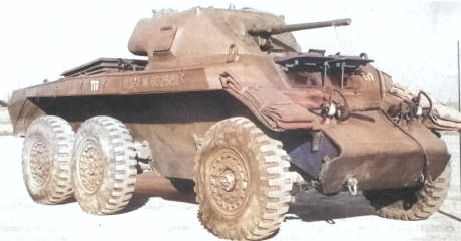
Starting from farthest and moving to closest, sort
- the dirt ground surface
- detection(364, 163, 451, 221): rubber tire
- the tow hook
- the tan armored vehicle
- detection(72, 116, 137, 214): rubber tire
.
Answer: detection(72, 116, 137, 214): rubber tire → detection(364, 163, 451, 221): rubber tire → the dirt ground surface → the tow hook → the tan armored vehicle

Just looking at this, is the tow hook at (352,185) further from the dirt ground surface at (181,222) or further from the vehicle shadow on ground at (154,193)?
the vehicle shadow on ground at (154,193)

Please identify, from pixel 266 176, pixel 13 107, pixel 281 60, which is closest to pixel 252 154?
pixel 266 176

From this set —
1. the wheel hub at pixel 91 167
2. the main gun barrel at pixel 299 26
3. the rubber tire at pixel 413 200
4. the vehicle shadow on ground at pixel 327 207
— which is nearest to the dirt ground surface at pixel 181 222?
the vehicle shadow on ground at pixel 327 207

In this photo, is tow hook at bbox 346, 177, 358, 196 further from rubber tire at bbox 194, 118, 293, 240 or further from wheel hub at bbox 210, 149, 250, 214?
wheel hub at bbox 210, 149, 250, 214

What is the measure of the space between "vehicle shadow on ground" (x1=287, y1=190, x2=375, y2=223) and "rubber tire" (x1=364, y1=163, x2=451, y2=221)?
1.12 feet

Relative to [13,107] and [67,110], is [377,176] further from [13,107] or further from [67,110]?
[13,107]

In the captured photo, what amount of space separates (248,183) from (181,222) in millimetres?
1751

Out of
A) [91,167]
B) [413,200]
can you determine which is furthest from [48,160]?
[413,200]

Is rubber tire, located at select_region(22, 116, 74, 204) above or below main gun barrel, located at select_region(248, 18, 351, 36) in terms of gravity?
below

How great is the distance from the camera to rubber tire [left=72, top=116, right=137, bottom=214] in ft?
31.8

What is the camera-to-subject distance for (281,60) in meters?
8.58

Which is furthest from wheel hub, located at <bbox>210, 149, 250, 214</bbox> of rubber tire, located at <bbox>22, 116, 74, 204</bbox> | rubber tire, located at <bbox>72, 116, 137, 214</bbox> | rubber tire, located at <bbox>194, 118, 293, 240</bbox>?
rubber tire, located at <bbox>22, 116, 74, 204</bbox>

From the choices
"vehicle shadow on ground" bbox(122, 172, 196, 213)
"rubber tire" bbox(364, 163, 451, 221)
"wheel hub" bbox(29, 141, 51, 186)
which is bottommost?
"vehicle shadow on ground" bbox(122, 172, 196, 213)

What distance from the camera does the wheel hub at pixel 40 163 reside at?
11.2m
